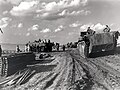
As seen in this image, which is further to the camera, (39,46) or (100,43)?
(39,46)

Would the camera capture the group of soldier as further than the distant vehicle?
Yes

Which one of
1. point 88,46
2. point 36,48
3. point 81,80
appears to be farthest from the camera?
point 36,48

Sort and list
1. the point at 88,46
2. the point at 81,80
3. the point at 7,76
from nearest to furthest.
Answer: the point at 81,80
the point at 7,76
the point at 88,46

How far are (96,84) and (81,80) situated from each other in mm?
1174

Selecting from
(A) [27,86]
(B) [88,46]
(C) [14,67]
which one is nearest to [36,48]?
(B) [88,46]

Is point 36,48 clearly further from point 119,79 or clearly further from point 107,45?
point 119,79

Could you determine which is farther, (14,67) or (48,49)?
(48,49)

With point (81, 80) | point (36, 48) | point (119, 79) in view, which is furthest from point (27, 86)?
point (36, 48)

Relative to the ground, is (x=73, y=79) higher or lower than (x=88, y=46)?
lower

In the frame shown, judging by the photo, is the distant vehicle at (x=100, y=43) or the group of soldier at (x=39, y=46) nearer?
the distant vehicle at (x=100, y=43)

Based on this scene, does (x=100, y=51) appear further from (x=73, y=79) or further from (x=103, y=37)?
(x=73, y=79)

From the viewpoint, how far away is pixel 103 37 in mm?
29469

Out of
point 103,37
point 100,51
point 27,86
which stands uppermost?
point 103,37

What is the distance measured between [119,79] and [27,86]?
7.05 m
